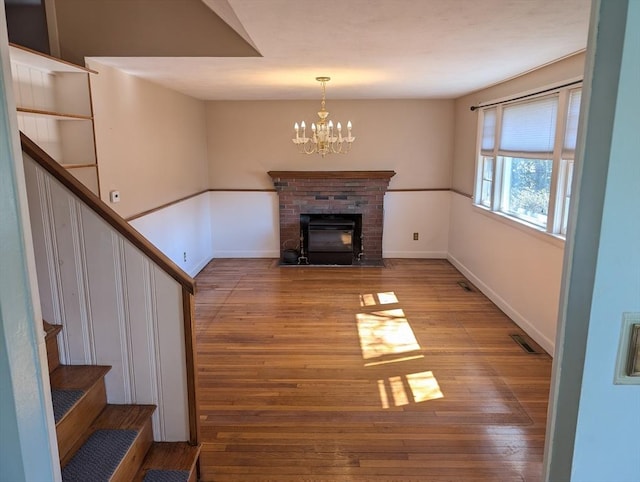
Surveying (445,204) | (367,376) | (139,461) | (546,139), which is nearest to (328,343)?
(367,376)

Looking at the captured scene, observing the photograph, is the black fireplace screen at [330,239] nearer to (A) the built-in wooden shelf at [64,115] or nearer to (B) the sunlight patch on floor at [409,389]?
(B) the sunlight patch on floor at [409,389]

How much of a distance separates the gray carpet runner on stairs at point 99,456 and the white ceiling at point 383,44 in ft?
6.65

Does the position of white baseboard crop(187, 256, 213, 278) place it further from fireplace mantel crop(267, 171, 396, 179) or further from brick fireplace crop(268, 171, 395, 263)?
fireplace mantel crop(267, 171, 396, 179)

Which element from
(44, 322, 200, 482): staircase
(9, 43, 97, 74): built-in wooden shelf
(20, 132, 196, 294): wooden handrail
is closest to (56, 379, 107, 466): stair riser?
(44, 322, 200, 482): staircase

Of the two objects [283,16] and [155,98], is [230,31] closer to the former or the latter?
[283,16]

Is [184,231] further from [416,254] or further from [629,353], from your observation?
[629,353]

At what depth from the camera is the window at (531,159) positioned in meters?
3.51

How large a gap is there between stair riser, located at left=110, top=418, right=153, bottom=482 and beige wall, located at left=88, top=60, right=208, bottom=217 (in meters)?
2.10

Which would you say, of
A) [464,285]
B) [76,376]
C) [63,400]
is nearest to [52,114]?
[76,376]

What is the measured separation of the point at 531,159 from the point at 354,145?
2.87 metres

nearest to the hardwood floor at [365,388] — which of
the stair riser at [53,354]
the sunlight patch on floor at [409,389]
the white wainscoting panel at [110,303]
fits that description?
the sunlight patch on floor at [409,389]

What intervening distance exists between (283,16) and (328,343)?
2.58 m

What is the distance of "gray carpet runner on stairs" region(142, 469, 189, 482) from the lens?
1.98 meters

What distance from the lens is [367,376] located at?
10.8 ft
